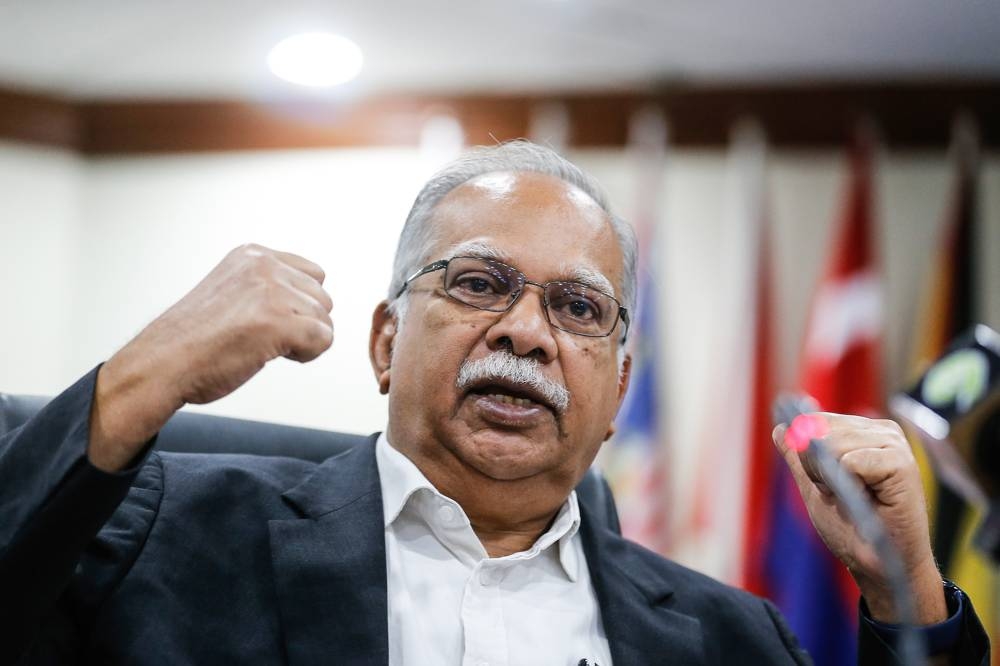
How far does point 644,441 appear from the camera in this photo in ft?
12.0

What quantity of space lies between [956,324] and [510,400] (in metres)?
2.87

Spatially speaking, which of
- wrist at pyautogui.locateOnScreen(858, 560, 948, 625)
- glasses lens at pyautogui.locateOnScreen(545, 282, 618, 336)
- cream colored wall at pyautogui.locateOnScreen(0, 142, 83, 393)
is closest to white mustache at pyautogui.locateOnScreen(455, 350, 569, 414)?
glasses lens at pyautogui.locateOnScreen(545, 282, 618, 336)

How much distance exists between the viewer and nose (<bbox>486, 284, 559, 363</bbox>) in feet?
4.64

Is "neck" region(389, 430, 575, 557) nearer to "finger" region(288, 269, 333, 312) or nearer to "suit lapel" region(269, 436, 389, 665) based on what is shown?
"suit lapel" region(269, 436, 389, 665)

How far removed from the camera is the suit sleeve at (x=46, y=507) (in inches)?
39.6

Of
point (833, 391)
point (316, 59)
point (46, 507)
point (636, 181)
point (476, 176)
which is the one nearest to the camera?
point (46, 507)

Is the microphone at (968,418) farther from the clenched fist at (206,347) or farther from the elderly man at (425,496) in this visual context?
the clenched fist at (206,347)

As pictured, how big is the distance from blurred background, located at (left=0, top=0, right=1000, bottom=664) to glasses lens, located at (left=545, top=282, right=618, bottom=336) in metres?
1.87

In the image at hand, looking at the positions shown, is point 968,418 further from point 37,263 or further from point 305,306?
point 37,263

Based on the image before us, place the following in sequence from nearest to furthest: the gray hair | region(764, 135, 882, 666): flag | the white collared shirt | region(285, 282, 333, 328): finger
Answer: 1. region(285, 282, 333, 328): finger
2. the white collared shirt
3. the gray hair
4. region(764, 135, 882, 666): flag

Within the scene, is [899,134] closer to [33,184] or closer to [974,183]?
[974,183]

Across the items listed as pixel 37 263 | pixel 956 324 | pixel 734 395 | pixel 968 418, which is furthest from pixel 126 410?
pixel 37 263

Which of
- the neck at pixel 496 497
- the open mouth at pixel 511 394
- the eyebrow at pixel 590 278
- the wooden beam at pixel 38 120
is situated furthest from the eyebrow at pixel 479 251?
the wooden beam at pixel 38 120

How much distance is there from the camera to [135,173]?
4305 millimetres
